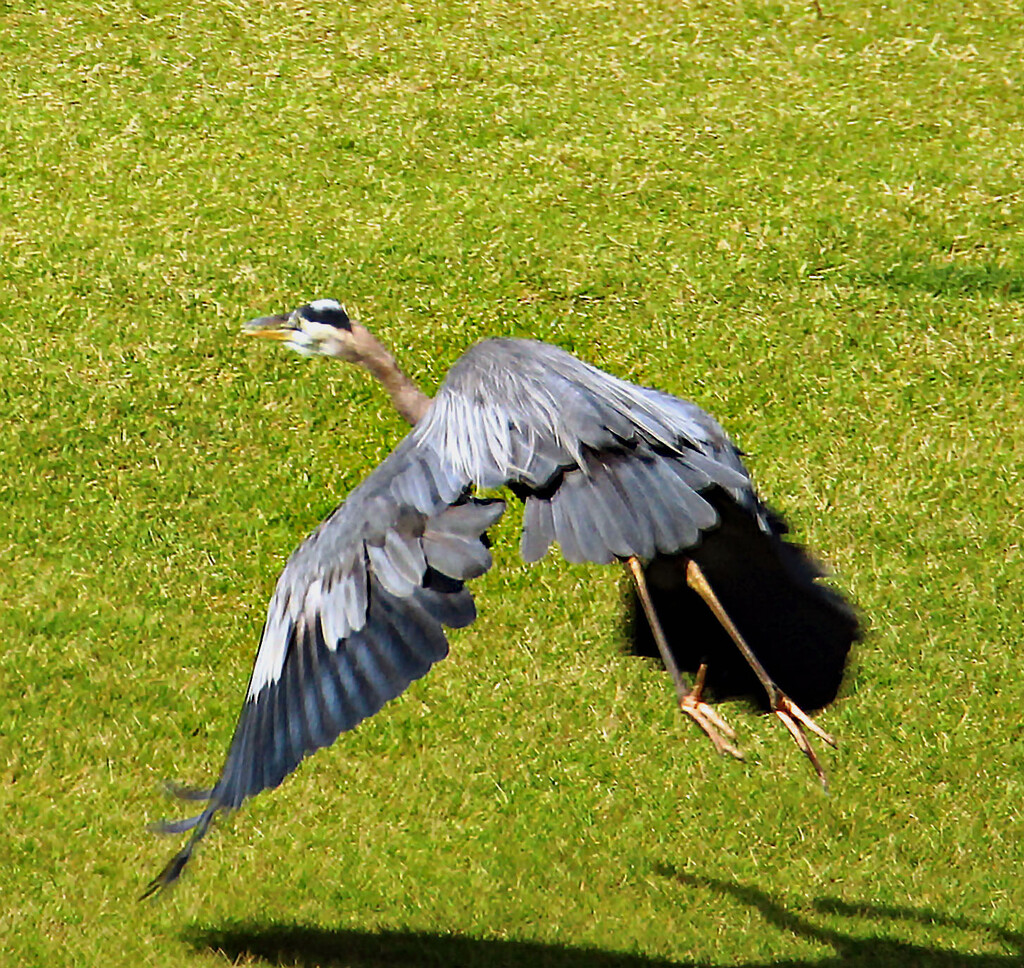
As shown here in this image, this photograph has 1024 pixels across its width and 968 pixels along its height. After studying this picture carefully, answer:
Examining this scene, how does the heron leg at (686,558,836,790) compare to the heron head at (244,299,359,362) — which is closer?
the heron leg at (686,558,836,790)

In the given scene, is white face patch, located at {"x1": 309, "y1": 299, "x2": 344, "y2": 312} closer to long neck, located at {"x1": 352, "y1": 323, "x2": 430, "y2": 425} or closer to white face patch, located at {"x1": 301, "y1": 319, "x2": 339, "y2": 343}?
white face patch, located at {"x1": 301, "y1": 319, "x2": 339, "y2": 343}

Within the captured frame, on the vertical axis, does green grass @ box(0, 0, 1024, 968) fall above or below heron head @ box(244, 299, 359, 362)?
below

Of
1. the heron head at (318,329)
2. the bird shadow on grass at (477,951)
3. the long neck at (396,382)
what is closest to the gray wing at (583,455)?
the long neck at (396,382)

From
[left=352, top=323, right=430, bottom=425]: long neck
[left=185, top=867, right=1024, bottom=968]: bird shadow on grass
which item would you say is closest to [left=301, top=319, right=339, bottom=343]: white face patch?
[left=352, top=323, right=430, bottom=425]: long neck

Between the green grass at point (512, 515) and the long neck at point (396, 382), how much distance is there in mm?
1511

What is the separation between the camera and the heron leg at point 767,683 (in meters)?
6.10

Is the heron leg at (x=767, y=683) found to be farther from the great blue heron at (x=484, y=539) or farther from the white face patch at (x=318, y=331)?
the white face patch at (x=318, y=331)

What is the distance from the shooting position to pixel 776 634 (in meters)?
6.88

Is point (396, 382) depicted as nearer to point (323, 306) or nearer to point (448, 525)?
→ point (323, 306)

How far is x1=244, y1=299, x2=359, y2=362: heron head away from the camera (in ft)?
24.2

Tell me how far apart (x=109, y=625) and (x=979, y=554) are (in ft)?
13.9

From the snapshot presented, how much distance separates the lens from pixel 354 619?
5582 mm

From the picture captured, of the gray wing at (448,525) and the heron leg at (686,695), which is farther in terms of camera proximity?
the heron leg at (686,695)

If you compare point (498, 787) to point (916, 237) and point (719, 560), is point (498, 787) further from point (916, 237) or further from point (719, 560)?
point (916, 237)
